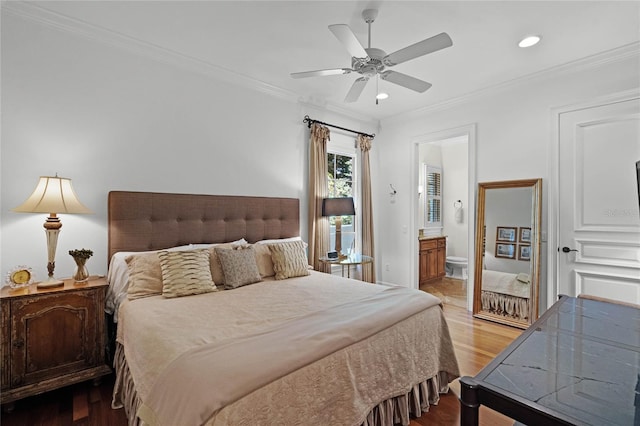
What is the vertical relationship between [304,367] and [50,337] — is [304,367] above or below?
above

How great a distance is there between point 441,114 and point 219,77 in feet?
9.75

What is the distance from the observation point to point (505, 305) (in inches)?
145

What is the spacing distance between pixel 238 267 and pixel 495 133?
11.2ft

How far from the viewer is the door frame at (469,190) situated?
3.95 m

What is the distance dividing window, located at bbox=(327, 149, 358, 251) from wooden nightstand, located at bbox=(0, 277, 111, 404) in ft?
9.31

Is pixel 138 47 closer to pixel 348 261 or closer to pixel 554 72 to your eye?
pixel 348 261

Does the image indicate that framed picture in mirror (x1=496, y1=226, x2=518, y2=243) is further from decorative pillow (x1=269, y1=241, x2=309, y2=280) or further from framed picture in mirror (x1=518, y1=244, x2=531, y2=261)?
decorative pillow (x1=269, y1=241, x2=309, y2=280)

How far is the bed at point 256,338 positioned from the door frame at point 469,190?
1997mm

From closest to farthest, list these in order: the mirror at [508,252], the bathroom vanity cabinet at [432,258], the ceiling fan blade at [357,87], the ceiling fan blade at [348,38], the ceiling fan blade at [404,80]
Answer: the ceiling fan blade at [348,38]
the ceiling fan blade at [404,80]
the ceiling fan blade at [357,87]
the mirror at [508,252]
the bathroom vanity cabinet at [432,258]

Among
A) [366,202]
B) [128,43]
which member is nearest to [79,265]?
[128,43]

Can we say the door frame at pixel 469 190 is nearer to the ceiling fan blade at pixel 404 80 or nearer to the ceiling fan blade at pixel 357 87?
the ceiling fan blade at pixel 404 80

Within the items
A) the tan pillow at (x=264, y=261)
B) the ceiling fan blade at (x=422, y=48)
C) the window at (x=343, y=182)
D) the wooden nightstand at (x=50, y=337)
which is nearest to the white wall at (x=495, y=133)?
the window at (x=343, y=182)

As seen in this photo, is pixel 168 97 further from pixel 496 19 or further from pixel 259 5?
pixel 496 19

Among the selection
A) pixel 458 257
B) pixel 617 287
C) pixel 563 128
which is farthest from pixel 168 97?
pixel 458 257
